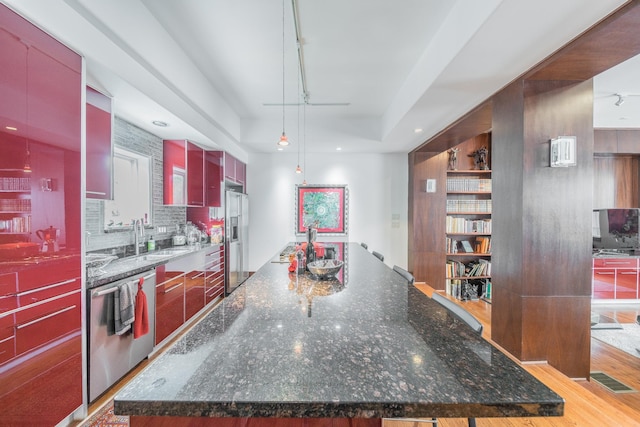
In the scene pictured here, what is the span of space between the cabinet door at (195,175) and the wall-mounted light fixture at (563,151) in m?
4.00

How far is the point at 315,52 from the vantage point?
8.56 ft

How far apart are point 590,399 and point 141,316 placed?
343 cm

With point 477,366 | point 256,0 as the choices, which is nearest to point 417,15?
point 256,0

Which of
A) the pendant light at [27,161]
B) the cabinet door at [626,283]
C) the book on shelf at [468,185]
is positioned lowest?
the cabinet door at [626,283]

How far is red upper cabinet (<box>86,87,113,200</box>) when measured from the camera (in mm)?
1981

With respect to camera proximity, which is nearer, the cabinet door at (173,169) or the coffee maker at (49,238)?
the coffee maker at (49,238)

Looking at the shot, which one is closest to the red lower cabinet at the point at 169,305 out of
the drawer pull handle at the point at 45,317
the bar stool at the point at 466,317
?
the drawer pull handle at the point at 45,317

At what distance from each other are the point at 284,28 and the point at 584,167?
9.08 feet

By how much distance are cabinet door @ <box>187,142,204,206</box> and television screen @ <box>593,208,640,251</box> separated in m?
6.37

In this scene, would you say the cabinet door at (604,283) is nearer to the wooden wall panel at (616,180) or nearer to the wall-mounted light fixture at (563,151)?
the wooden wall panel at (616,180)

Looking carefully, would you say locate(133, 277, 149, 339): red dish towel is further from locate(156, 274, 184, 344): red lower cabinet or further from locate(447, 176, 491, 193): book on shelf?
locate(447, 176, 491, 193): book on shelf

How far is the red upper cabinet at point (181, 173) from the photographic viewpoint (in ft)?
11.7

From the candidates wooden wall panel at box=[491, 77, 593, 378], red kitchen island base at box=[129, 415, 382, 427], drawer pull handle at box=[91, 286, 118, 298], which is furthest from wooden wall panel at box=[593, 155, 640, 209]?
drawer pull handle at box=[91, 286, 118, 298]

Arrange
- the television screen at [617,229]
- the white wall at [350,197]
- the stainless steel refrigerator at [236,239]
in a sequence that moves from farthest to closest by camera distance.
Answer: the white wall at [350,197] < the stainless steel refrigerator at [236,239] < the television screen at [617,229]
